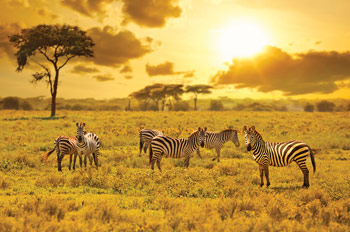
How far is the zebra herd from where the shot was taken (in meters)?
10.4

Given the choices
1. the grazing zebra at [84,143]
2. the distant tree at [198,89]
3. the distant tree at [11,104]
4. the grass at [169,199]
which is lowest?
the grass at [169,199]

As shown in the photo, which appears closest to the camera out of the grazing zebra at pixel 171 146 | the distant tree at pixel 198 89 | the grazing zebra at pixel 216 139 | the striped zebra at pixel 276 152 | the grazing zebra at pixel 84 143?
the striped zebra at pixel 276 152

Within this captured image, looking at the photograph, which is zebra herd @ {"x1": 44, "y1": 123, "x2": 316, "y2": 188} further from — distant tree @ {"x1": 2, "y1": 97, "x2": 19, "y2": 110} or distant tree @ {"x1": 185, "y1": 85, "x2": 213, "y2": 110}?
distant tree @ {"x1": 2, "y1": 97, "x2": 19, "y2": 110}

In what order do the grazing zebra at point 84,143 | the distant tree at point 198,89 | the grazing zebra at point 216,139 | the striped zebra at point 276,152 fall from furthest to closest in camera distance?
the distant tree at point 198,89 → the grazing zebra at point 216,139 → the grazing zebra at point 84,143 → the striped zebra at point 276,152

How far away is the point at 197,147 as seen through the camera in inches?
565

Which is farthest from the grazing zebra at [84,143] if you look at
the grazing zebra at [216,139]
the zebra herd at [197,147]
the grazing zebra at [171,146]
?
the grazing zebra at [216,139]

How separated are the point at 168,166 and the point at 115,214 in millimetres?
7243

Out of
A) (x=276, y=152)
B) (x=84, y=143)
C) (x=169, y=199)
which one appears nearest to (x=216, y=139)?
(x=276, y=152)

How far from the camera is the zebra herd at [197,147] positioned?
34.0 feet

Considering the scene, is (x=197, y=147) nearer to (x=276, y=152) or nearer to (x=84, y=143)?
(x=276, y=152)

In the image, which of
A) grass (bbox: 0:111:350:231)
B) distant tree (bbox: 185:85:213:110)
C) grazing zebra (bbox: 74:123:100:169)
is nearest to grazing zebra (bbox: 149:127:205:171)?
grass (bbox: 0:111:350:231)

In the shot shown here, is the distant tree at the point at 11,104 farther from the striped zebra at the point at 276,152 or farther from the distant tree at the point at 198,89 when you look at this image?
the striped zebra at the point at 276,152

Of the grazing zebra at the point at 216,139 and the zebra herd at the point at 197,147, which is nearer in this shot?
the zebra herd at the point at 197,147

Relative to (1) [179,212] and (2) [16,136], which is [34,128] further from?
(1) [179,212]
